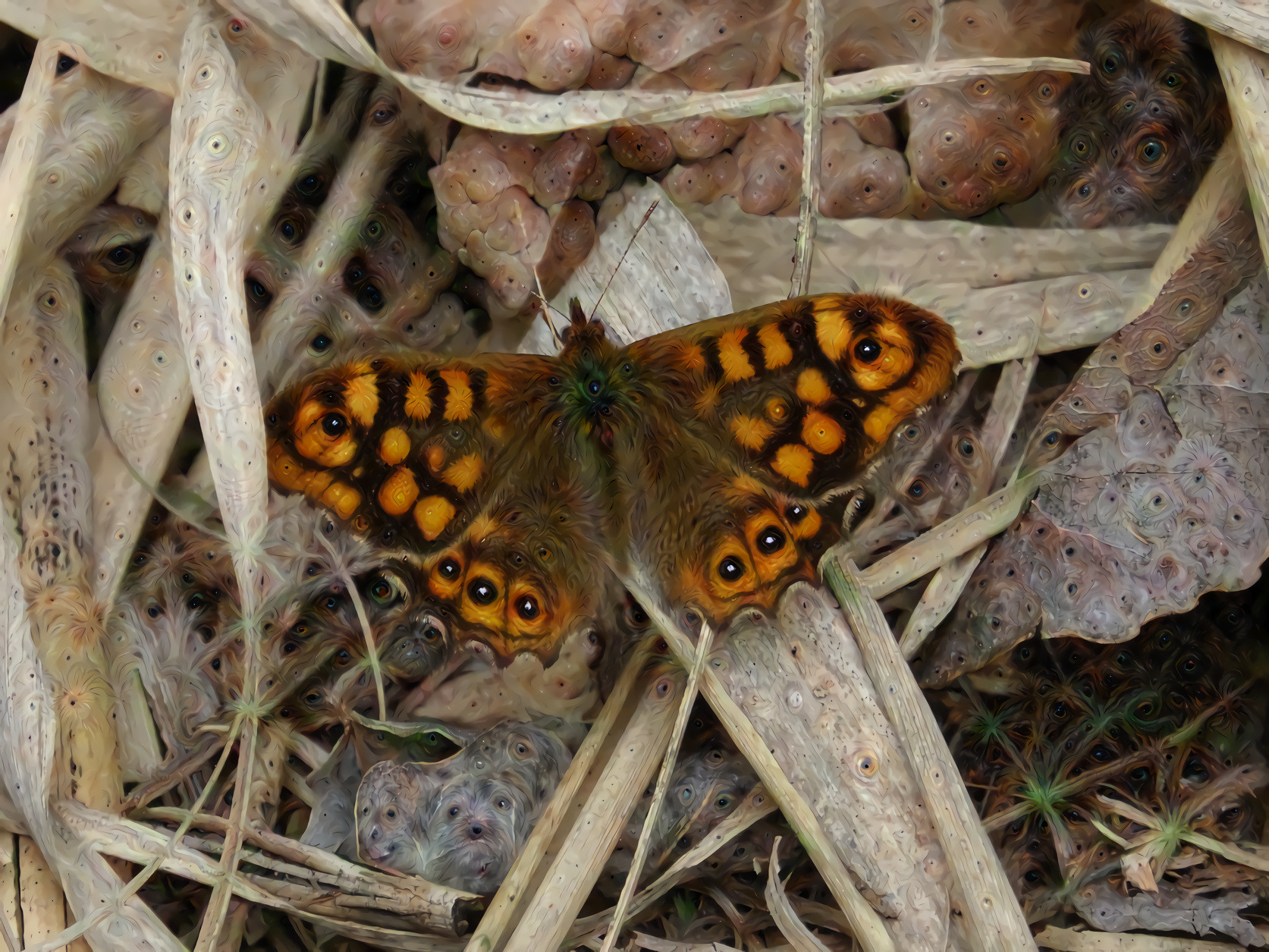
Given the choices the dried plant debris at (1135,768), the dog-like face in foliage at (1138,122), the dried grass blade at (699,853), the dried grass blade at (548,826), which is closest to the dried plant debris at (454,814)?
the dried grass blade at (548,826)

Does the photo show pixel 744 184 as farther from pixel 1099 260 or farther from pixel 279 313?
pixel 279 313

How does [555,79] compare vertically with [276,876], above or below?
above

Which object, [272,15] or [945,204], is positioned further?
[945,204]

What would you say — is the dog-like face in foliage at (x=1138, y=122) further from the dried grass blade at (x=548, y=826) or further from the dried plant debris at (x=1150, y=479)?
the dried grass blade at (x=548, y=826)

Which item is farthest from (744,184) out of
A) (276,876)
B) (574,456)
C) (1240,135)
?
(276,876)

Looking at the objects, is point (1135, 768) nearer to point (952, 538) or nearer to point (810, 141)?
point (952, 538)

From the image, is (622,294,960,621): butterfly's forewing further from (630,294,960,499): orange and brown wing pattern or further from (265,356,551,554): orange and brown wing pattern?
(265,356,551,554): orange and brown wing pattern

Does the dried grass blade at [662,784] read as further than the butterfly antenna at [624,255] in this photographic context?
No

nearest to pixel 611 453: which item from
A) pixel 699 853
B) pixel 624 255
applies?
pixel 624 255
